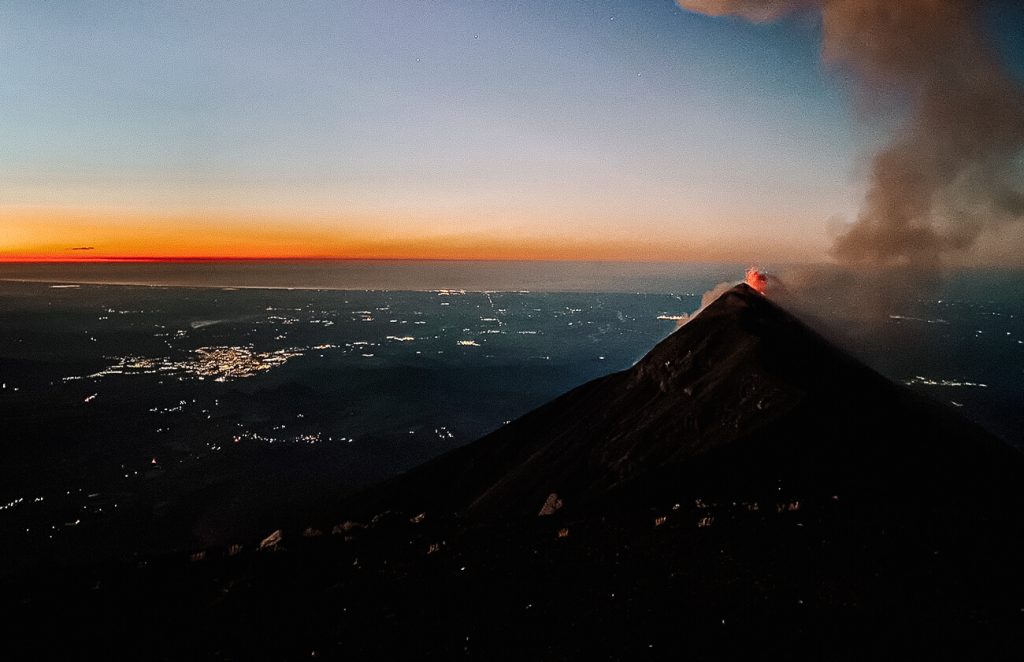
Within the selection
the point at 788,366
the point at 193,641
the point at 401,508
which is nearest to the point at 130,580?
the point at 193,641

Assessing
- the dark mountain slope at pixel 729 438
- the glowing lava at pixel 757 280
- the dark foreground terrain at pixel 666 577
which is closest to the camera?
the dark foreground terrain at pixel 666 577

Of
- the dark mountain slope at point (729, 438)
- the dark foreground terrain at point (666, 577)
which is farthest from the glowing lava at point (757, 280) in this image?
the dark foreground terrain at point (666, 577)

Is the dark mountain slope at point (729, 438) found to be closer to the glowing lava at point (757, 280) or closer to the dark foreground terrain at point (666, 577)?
the dark foreground terrain at point (666, 577)

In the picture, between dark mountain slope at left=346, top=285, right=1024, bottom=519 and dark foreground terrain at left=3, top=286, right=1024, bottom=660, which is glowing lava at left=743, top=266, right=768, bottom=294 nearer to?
dark mountain slope at left=346, top=285, right=1024, bottom=519

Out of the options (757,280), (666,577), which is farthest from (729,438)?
(757,280)

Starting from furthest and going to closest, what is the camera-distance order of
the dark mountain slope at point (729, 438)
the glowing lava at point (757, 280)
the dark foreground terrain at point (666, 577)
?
the glowing lava at point (757, 280)
the dark mountain slope at point (729, 438)
the dark foreground terrain at point (666, 577)

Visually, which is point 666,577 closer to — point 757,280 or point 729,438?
point 729,438

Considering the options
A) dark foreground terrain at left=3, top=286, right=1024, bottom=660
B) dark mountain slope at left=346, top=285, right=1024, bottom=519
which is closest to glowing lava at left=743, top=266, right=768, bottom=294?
dark mountain slope at left=346, top=285, right=1024, bottom=519

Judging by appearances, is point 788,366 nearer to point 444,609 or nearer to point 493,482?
point 493,482

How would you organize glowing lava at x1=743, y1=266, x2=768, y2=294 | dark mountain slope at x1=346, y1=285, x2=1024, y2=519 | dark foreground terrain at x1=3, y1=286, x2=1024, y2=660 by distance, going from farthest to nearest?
glowing lava at x1=743, y1=266, x2=768, y2=294 → dark mountain slope at x1=346, y1=285, x2=1024, y2=519 → dark foreground terrain at x1=3, y1=286, x2=1024, y2=660
